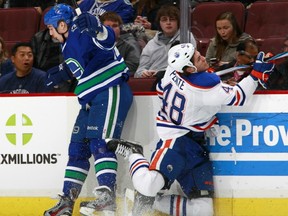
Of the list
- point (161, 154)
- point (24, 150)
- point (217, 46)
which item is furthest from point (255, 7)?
point (24, 150)

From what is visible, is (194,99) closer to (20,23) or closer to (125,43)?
(125,43)

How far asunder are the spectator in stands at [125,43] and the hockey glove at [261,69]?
857 mm

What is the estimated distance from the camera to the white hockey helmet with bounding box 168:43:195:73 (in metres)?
4.98

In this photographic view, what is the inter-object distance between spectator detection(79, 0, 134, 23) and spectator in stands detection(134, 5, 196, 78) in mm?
285

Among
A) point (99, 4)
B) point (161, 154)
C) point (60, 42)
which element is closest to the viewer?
point (161, 154)

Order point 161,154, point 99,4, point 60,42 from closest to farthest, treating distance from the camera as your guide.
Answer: point 161,154, point 60,42, point 99,4

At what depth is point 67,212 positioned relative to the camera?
5.21m

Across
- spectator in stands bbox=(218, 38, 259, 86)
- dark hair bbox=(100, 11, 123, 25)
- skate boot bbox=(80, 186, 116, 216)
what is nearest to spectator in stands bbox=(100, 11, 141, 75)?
dark hair bbox=(100, 11, 123, 25)

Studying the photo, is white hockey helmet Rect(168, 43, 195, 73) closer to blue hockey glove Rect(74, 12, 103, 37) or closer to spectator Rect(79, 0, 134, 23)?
blue hockey glove Rect(74, 12, 103, 37)

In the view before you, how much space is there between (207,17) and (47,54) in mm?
1044

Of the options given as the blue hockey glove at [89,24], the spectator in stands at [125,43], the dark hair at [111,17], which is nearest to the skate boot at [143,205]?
the spectator in stands at [125,43]

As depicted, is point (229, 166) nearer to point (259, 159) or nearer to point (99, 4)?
point (259, 159)

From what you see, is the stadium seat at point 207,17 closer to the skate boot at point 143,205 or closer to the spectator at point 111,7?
the spectator at point 111,7

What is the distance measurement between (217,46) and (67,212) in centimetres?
133
